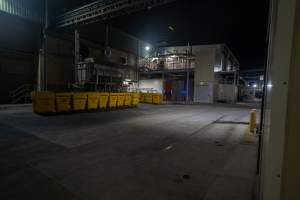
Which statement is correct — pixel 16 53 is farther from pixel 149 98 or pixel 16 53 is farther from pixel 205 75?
pixel 205 75

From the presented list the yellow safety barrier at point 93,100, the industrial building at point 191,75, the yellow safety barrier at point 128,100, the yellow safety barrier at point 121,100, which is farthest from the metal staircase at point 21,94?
the industrial building at point 191,75

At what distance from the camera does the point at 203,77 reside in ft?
77.3

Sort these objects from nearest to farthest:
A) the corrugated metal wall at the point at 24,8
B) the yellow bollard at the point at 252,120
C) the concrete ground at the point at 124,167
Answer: the concrete ground at the point at 124,167, the yellow bollard at the point at 252,120, the corrugated metal wall at the point at 24,8

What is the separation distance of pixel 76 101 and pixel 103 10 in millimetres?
5625

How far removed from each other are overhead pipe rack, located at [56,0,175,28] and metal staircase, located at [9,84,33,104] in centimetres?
589

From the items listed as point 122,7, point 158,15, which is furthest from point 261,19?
point 122,7

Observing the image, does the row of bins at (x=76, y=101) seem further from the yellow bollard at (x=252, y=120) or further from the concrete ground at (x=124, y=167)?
the yellow bollard at (x=252, y=120)

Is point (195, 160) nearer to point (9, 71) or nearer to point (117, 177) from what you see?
point (117, 177)

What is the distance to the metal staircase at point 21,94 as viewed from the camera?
14.1 metres

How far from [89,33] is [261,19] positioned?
1703cm

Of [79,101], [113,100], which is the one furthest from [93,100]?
[113,100]

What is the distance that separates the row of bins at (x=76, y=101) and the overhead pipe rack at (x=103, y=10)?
4.85 metres

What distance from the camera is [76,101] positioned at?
1035 centimetres

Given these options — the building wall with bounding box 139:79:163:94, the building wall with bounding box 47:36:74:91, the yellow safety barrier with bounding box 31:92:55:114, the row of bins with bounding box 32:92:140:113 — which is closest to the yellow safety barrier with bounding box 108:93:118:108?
the row of bins with bounding box 32:92:140:113
